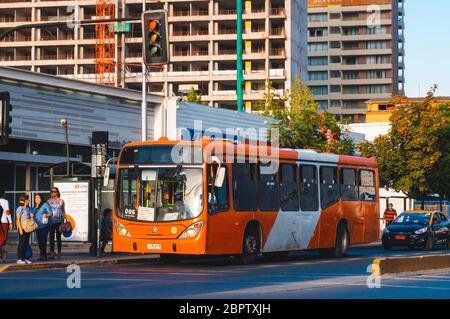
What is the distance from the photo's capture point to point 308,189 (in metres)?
30.8

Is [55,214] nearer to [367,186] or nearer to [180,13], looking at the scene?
[367,186]

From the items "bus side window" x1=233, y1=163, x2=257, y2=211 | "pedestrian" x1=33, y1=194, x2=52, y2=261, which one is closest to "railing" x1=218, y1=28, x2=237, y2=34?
"bus side window" x1=233, y1=163, x2=257, y2=211

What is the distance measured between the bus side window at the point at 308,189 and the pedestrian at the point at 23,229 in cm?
819

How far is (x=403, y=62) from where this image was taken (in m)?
170

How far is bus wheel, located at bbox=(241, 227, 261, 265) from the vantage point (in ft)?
89.6

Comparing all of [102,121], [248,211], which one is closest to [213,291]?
[248,211]

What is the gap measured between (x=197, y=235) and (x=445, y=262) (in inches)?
227

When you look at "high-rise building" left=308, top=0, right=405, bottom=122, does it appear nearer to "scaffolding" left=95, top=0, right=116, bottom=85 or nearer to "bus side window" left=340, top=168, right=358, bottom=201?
"scaffolding" left=95, top=0, right=116, bottom=85

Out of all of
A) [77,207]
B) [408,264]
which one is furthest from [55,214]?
[408,264]

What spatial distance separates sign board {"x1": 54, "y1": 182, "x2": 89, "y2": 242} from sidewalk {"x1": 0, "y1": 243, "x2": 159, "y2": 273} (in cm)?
60

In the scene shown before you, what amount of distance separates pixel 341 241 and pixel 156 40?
11576 millimetres

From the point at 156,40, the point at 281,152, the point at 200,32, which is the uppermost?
the point at 200,32

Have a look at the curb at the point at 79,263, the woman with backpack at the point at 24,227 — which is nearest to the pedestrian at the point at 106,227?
the curb at the point at 79,263
